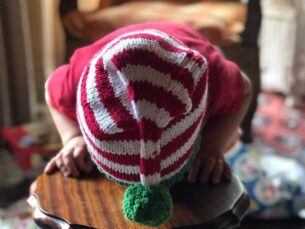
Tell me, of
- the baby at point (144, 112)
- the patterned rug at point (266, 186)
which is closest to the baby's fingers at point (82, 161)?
the baby at point (144, 112)

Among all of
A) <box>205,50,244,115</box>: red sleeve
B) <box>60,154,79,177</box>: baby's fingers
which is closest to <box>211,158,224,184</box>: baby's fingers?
<box>205,50,244,115</box>: red sleeve

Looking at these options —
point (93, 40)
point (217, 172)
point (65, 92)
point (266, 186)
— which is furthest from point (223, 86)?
point (93, 40)

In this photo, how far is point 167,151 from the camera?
693 mm

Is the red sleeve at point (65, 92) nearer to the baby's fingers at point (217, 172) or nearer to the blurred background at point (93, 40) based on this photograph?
the baby's fingers at point (217, 172)

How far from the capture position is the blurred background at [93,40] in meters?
1.51

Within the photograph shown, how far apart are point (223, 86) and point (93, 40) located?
83cm

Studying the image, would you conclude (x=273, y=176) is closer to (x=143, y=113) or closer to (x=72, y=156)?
(x=72, y=156)

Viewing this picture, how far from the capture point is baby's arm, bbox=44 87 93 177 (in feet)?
2.89

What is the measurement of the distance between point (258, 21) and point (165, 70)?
112 centimetres

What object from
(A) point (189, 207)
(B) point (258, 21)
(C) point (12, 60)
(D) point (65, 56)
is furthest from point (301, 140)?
(A) point (189, 207)

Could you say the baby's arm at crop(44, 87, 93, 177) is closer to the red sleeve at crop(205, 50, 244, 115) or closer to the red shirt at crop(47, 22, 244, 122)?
the red shirt at crop(47, 22, 244, 122)

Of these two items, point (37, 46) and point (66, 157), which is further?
point (37, 46)

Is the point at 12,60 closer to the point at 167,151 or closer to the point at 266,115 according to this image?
the point at 266,115

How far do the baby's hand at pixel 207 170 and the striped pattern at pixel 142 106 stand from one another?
0.48 feet
